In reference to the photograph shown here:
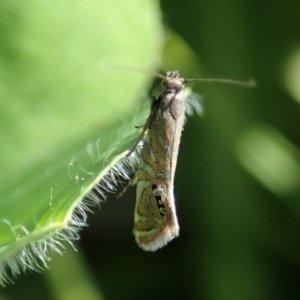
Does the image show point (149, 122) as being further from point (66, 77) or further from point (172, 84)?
point (66, 77)

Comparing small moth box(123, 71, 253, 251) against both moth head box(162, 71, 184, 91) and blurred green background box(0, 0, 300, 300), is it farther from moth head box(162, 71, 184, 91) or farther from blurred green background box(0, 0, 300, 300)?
blurred green background box(0, 0, 300, 300)

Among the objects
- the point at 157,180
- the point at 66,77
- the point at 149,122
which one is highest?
the point at 66,77

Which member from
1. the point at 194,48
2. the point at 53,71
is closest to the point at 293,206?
the point at 194,48

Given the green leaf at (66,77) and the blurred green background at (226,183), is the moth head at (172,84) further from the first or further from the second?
the blurred green background at (226,183)

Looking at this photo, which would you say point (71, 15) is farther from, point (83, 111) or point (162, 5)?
point (162, 5)

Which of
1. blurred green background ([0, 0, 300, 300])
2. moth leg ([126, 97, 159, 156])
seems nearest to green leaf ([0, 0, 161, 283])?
moth leg ([126, 97, 159, 156])

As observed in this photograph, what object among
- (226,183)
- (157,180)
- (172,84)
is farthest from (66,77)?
(226,183)

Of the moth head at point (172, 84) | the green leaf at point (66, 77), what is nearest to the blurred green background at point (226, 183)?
the green leaf at point (66, 77)
